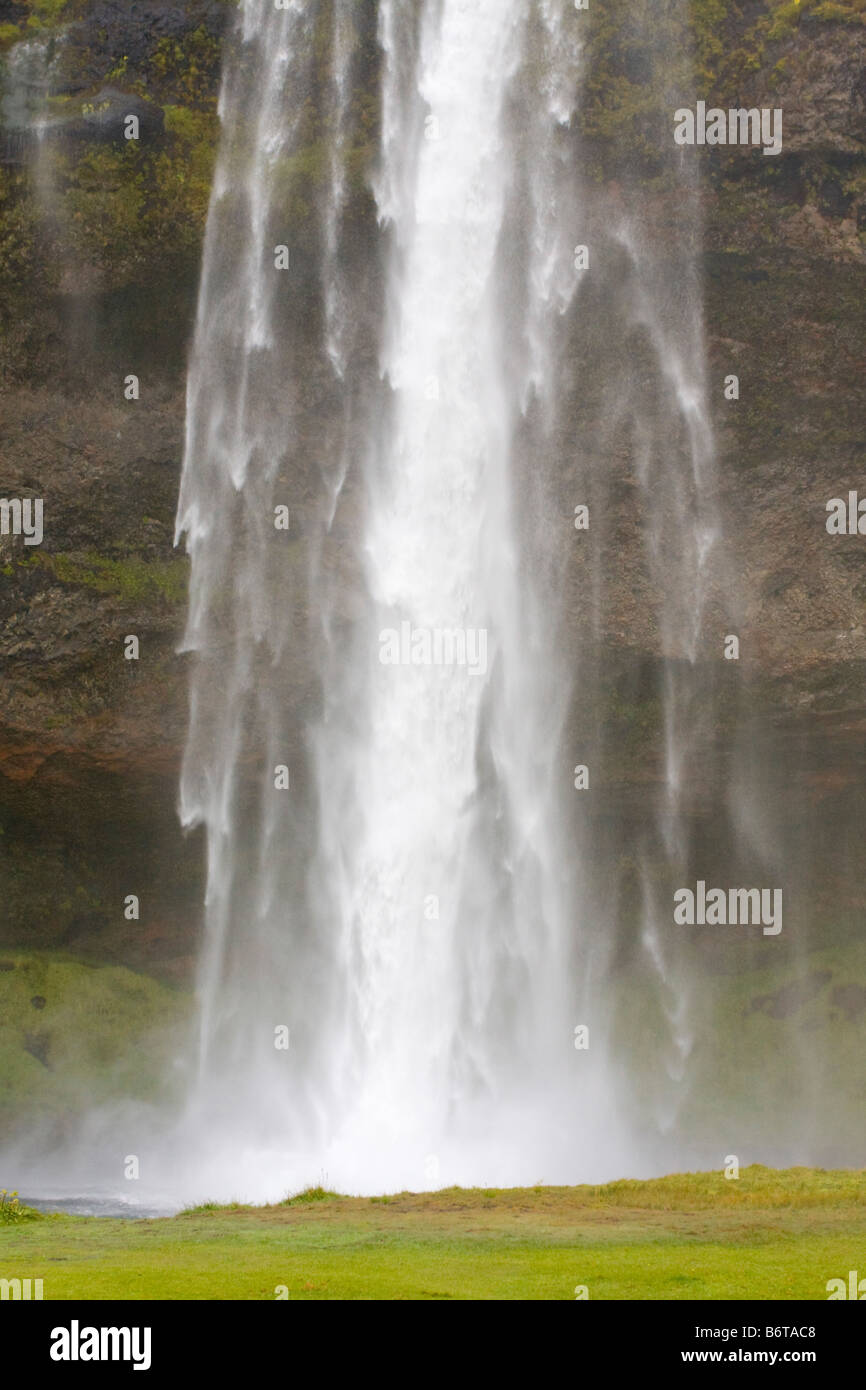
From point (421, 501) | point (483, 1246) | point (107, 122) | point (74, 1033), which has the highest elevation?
point (107, 122)

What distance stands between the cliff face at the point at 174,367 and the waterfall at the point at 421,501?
0.69 m

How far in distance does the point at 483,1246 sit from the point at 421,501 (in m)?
21.7

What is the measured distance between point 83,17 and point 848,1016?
32.4 m

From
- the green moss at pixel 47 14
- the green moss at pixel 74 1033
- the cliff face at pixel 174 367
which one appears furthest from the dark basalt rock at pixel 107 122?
the green moss at pixel 74 1033

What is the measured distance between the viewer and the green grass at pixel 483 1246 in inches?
553

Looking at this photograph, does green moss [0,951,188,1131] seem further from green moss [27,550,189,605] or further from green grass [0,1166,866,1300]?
green grass [0,1166,866,1300]

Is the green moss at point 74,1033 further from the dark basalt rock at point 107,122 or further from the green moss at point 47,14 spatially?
the green moss at point 47,14

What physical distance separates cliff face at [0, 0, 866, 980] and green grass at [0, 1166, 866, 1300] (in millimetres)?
15582

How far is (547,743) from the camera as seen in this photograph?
116 ft

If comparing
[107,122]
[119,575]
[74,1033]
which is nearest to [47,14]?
[107,122]

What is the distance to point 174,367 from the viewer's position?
119 ft

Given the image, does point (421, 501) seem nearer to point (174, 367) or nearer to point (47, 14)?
point (174, 367)
